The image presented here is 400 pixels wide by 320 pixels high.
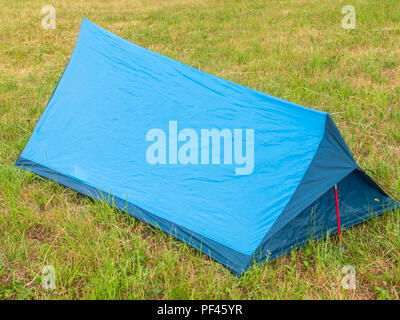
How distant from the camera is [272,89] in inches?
189

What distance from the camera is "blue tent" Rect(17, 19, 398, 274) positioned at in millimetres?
2287

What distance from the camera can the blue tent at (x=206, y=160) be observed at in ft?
7.50

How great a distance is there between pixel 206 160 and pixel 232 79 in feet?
9.57

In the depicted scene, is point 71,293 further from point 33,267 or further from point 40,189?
point 40,189

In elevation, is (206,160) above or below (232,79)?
below

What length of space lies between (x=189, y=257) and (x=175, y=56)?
4575mm

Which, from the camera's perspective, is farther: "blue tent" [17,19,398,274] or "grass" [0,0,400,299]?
"blue tent" [17,19,398,274]

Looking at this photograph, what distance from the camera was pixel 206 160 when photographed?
2.55m

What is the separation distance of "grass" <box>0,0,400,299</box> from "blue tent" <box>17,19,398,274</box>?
0.13 metres

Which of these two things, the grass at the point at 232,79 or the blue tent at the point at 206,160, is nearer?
the grass at the point at 232,79

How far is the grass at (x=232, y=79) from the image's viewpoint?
2.15 m

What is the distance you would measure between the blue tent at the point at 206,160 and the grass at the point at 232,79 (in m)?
0.13

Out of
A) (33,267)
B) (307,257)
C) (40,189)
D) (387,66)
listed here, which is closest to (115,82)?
(40,189)

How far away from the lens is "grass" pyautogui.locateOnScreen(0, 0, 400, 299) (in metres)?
2.15
